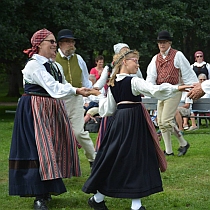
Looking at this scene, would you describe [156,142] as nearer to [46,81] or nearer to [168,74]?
[46,81]

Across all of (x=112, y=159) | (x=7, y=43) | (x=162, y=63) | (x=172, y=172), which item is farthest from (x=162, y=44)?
(x=7, y=43)

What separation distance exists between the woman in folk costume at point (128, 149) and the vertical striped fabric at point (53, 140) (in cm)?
44

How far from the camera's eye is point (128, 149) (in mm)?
5828

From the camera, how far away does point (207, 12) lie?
20.3 m

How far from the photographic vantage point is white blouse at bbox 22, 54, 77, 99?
19.9ft

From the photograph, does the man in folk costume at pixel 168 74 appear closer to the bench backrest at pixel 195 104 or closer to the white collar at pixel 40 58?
the bench backrest at pixel 195 104

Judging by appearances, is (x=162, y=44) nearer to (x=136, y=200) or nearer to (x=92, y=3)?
(x=136, y=200)

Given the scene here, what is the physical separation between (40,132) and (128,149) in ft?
3.05

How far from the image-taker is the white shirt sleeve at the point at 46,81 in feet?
19.9

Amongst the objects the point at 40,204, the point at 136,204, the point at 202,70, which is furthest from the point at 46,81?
the point at 202,70

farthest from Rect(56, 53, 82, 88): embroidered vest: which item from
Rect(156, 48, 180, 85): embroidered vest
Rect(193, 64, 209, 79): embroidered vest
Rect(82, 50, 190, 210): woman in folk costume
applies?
Rect(193, 64, 209, 79): embroidered vest

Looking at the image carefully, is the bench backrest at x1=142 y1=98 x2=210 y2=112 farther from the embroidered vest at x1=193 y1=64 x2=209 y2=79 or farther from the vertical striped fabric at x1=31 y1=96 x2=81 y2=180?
the vertical striped fabric at x1=31 y1=96 x2=81 y2=180

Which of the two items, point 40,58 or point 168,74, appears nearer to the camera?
point 40,58

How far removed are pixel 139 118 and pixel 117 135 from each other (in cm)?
27
